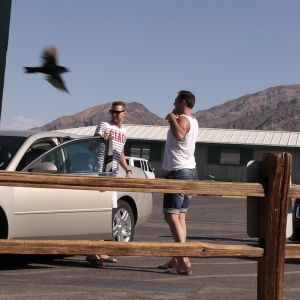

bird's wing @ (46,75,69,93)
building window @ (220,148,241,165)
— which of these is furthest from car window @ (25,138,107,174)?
building window @ (220,148,241,165)

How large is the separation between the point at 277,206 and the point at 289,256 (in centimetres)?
36

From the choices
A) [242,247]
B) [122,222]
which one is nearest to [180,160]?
[122,222]

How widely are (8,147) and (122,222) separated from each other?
1638 millimetres

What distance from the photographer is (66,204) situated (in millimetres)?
8648

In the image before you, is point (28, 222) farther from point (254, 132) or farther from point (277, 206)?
point (254, 132)

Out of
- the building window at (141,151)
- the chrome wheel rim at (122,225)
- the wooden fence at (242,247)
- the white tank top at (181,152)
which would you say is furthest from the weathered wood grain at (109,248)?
the building window at (141,151)

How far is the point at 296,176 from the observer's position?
1743 inches

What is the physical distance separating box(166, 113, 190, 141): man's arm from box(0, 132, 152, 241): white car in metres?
1.18

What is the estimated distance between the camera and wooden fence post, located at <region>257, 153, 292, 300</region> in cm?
534

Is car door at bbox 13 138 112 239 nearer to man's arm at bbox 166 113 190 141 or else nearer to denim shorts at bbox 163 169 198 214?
denim shorts at bbox 163 169 198 214

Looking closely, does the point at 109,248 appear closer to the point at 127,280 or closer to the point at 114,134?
the point at 127,280

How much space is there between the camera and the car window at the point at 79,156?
896 cm

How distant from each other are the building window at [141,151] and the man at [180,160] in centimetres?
3747

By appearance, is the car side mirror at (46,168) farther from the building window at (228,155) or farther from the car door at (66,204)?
the building window at (228,155)
